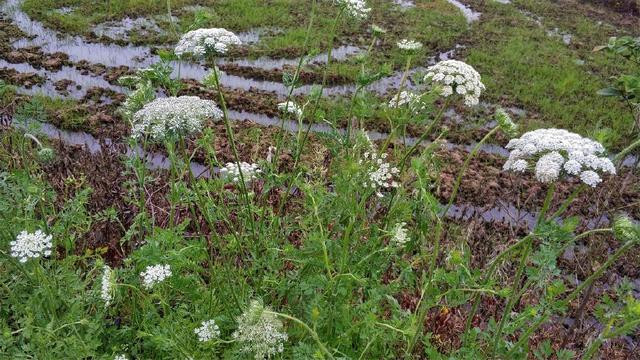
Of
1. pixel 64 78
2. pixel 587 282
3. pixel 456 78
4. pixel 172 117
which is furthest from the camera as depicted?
pixel 64 78

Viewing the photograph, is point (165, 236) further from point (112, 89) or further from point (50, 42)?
point (50, 42)

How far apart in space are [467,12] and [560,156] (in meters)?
16.8

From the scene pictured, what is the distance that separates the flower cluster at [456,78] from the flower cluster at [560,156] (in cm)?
69

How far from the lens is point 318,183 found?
3.28 meters

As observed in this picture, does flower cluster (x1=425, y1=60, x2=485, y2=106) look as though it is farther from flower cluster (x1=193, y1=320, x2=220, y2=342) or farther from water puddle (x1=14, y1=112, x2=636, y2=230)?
water puddle (x1=14, y1=112, x2=636, y2=230)

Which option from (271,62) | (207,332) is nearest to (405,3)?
(271,62)

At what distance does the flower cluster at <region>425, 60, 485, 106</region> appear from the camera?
2.98 m

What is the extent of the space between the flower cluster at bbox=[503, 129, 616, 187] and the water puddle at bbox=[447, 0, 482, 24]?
1508 cm

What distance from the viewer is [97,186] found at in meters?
5.28

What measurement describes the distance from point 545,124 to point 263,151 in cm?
568

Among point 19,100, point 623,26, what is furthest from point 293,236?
point 623,26

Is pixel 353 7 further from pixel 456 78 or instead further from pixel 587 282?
pixel 587 282

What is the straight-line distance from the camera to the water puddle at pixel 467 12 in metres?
16.7

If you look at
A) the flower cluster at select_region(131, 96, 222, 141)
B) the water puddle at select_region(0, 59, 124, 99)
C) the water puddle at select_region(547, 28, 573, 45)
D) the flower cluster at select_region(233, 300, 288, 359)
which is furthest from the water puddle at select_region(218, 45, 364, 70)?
the flower cluster at select_region(233, 300, 288, 359)
